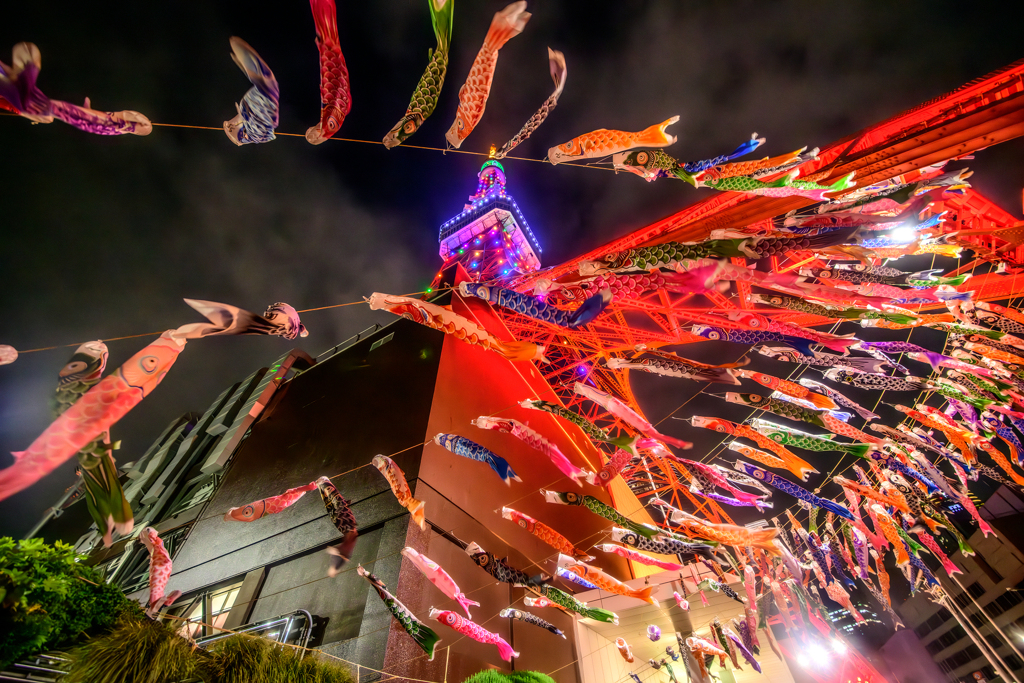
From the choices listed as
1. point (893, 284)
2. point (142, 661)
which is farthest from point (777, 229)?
point (142, 661)

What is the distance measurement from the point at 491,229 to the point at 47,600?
2840cm

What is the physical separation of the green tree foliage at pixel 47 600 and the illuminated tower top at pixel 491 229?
24438 mm

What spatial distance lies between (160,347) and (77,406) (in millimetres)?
748

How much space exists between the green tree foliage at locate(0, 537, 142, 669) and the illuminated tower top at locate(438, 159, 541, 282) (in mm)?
24438

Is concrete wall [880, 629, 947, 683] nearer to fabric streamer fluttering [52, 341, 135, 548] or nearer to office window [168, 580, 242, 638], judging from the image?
office window [168, 580, 242, 638]

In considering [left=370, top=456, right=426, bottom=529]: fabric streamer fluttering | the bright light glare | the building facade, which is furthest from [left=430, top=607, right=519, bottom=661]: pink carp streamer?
the building facade

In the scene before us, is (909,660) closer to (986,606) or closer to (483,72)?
(986,606)

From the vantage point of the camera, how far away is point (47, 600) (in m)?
3.93

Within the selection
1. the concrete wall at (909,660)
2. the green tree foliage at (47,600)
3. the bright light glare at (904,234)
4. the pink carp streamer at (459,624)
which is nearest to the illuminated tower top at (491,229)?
Result: the bright light glare at (904,234)

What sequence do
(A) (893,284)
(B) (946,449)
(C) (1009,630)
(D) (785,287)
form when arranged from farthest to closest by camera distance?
(C) (1009,630)
(B) (946,449)
(A) (893,284)
(D) (785,287)

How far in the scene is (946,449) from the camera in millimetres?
9039

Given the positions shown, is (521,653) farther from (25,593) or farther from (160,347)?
(160,347)

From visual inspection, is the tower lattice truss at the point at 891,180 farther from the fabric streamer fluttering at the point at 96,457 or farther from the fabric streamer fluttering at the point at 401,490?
the fabric streamer fluttering at the point at 96,457

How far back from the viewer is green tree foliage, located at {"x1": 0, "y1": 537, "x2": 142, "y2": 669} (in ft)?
12.2
